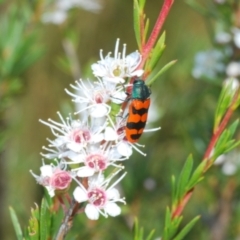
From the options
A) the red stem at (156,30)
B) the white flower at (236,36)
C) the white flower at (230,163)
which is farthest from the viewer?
the white flower at (230,163)

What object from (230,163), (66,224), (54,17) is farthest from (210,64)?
(66,224)

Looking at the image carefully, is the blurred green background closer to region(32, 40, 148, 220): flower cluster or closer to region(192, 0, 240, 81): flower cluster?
region(192, 0, 240, 81): flower cluster

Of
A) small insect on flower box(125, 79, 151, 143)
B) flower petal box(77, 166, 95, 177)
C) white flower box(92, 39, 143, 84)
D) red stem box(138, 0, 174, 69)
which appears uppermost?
red stem box(138, 0, 174, 69)

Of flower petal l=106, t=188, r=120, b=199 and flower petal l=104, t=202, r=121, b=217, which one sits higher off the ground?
flower petal l=106, t=188, r=120, b=199

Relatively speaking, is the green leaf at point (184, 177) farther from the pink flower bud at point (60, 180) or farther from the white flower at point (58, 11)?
the white flower at point (58, 11)

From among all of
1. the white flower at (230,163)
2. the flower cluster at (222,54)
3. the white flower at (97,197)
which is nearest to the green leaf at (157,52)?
the white flower at (97,197)

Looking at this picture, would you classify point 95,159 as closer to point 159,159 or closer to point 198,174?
point 198,174

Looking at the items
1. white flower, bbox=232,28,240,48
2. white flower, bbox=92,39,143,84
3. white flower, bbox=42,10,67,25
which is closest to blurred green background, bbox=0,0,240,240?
white flower, bbox=42,10,67,25
